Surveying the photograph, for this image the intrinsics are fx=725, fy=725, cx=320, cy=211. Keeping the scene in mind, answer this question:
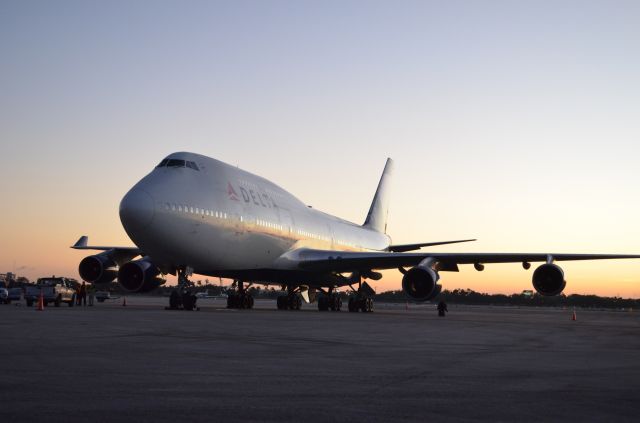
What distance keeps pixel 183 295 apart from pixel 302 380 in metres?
19.5

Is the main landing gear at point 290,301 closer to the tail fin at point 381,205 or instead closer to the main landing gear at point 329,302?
the main landing gear at point 329,302

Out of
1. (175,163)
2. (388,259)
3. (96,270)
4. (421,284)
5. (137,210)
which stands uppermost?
(175,163)

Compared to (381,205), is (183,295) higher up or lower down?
lower down

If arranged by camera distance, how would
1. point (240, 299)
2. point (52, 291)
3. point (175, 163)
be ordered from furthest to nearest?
point (52, 291) → point (240, 299) → point (175, 163)

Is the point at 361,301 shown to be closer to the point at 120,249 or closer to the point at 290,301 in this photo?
the point at 290,301

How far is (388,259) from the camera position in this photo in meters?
30.5

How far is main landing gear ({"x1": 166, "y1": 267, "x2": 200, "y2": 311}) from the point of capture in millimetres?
25734

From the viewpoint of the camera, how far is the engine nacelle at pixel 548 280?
92.2ft

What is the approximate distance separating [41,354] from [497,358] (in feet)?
19.4

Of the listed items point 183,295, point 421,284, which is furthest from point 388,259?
point 183,295

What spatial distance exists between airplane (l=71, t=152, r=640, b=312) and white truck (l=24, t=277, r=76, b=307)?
6.39ft

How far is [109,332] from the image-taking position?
12906 mm

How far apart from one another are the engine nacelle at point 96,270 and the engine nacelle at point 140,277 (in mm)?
1274

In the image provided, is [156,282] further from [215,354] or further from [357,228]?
[215,354]
